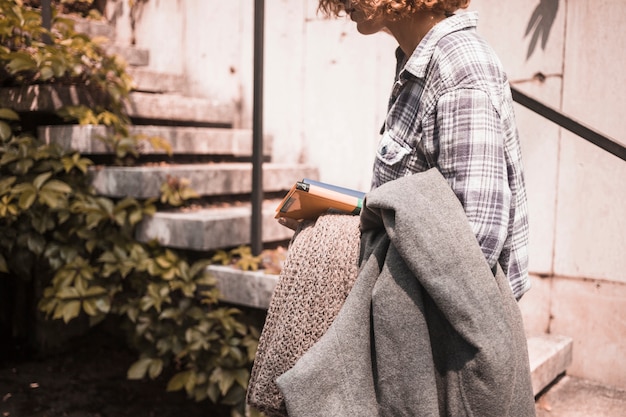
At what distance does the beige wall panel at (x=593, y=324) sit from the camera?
2914 mm

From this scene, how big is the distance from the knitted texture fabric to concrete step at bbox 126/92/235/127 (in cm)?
286

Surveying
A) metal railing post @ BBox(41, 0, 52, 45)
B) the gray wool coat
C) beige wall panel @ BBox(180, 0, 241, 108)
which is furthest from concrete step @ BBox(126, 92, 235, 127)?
the gray wool coat

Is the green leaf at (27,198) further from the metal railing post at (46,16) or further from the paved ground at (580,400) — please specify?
the paved ground at (580,400)

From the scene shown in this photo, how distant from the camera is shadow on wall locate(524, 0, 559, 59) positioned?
303 cm

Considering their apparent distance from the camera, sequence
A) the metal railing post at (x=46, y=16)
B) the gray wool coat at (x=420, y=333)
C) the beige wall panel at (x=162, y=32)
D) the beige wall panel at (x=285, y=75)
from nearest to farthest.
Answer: the gray wool coat at (x=420, y=333) < the metal railing post at (x=46, y=16) < the beige wall panel at (x=285, y=75) < the beige wall panel at (x=162, y=32)

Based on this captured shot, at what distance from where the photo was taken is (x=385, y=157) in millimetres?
1511

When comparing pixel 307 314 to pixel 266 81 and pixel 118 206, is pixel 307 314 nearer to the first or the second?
pixel 118 206

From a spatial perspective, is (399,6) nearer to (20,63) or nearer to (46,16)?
(20,63)

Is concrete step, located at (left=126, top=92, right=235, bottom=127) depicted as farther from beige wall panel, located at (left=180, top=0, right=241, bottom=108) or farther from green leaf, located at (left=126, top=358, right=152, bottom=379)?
green leaf, located at (left=126, top=358, right=152, bottom=379)

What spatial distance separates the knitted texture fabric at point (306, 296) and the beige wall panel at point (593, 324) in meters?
1.84

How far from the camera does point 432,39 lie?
57.4 inches

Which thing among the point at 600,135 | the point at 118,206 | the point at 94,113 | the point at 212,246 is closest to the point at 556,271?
the point at 600,135

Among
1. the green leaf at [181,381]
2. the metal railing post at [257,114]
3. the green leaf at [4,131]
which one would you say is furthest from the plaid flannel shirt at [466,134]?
the green leaf at [4,131]

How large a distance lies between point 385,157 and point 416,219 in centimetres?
27
